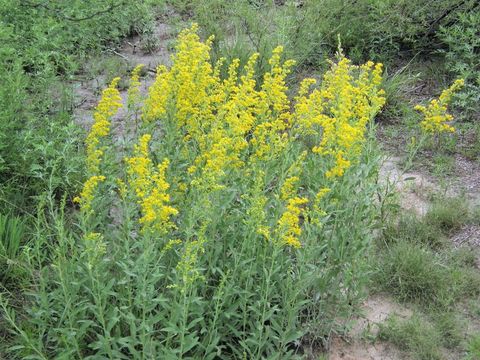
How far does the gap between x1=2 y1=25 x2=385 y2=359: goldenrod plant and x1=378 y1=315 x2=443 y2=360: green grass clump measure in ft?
0.92

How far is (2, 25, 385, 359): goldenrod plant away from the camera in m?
2.72

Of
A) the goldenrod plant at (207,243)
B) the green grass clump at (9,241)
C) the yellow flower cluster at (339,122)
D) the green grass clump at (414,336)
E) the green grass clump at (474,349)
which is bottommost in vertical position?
the green grass clump at (414,336)

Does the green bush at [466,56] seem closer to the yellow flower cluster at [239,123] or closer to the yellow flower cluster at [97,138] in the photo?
the yellow flower cluster at [239,123]

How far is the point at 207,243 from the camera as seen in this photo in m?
3.05

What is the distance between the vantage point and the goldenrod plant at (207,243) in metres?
2.72

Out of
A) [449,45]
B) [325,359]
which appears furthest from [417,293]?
[449,45]

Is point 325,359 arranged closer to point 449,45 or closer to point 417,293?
point 417,293

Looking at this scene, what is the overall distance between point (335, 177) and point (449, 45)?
371cm

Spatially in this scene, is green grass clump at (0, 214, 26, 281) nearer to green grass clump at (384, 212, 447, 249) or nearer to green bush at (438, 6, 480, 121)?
green grass clump at (384, 212, 447, 249)

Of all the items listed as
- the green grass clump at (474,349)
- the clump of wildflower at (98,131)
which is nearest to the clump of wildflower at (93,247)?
the clump of wildflower at (98,131)

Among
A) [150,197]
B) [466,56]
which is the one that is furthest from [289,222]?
[466,56]

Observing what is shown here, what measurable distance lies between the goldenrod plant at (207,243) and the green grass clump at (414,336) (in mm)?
280

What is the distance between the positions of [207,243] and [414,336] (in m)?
1.32

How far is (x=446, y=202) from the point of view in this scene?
4.50 metres
